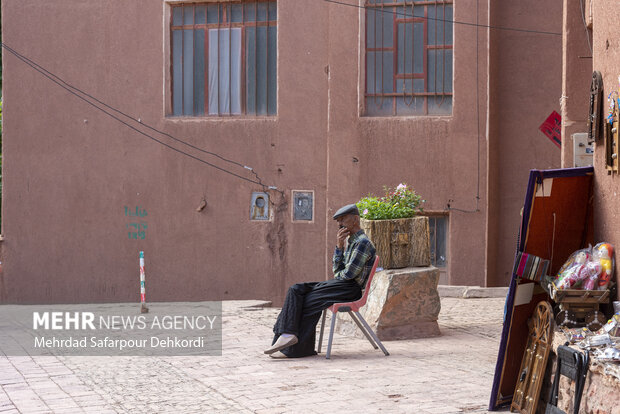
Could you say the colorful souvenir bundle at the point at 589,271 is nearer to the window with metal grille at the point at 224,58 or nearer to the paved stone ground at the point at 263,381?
the paved stone ground at the point at 263,381

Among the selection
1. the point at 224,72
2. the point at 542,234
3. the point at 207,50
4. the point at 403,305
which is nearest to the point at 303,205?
the point at 224,72

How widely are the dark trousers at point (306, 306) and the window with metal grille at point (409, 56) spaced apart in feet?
24.1

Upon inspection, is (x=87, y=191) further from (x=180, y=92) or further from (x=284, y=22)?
(x=284, y=22)

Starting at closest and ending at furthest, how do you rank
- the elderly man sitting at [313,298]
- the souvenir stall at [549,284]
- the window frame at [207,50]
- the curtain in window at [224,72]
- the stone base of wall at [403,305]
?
the souvenir stall at [549,284], the elderly man sitting at [313,298], the stone base of wall at [403,305], the window frame at [207,50], the curtain in window at [224,72]

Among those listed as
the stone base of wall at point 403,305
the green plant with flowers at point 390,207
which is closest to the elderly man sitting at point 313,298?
the stone base of wall at point 403,305

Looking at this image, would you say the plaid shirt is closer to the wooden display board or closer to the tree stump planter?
the tree stump planter

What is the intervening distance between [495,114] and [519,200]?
154 centimetres

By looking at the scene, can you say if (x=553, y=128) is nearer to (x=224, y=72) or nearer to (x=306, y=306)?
(x=224, y=72)

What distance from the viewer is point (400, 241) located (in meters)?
10.2

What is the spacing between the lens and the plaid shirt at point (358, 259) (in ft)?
28.4

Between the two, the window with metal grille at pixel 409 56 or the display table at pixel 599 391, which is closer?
the display table at pixel 599 391

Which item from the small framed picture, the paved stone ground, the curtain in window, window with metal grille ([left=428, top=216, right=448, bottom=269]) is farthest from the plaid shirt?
the curtain in window

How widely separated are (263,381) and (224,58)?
10.2 meters

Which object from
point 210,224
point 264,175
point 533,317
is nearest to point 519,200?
point 264,175
